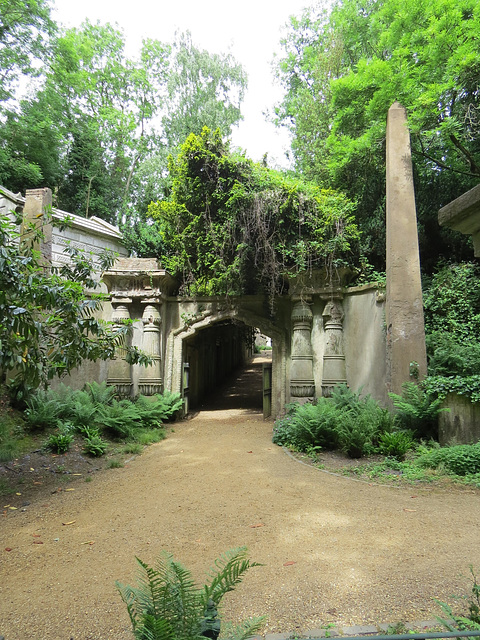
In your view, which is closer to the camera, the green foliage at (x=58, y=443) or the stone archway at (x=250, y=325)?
the green foliage at (x=58, y=443)

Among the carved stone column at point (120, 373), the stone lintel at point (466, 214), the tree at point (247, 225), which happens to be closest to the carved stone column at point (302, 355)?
the tree at point (247, 225)

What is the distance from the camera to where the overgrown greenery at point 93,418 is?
6930 millimetres

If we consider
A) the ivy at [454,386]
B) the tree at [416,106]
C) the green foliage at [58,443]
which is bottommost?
the green foliage at [58,443]

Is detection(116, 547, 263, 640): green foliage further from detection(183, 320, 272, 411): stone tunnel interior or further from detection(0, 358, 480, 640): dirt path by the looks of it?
detection(183, 320, 272, 411): stone tunnel interior

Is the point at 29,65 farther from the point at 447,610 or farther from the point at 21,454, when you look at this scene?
the point at 447,610

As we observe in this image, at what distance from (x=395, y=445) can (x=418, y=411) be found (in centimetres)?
78

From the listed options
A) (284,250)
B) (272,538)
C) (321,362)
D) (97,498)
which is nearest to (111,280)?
(284,250)

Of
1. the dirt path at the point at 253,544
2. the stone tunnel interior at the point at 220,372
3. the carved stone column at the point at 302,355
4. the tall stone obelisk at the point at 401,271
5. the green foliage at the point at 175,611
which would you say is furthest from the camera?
the stone tunnel interior at the point at 220,372

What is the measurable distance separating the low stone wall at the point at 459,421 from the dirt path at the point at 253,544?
149cm

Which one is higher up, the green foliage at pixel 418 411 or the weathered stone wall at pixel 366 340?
the weathered stone wall at pixel 366 340

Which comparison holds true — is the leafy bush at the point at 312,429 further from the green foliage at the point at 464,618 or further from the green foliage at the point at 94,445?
the green foliage at the point at 464,618

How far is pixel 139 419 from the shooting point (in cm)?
883

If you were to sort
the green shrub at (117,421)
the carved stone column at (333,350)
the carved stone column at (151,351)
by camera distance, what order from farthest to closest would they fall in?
the carved stone column at (151,351), the carved stone column at (333,350), the green shrub at (117,421)

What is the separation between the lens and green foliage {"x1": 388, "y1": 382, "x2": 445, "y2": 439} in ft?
20.8
